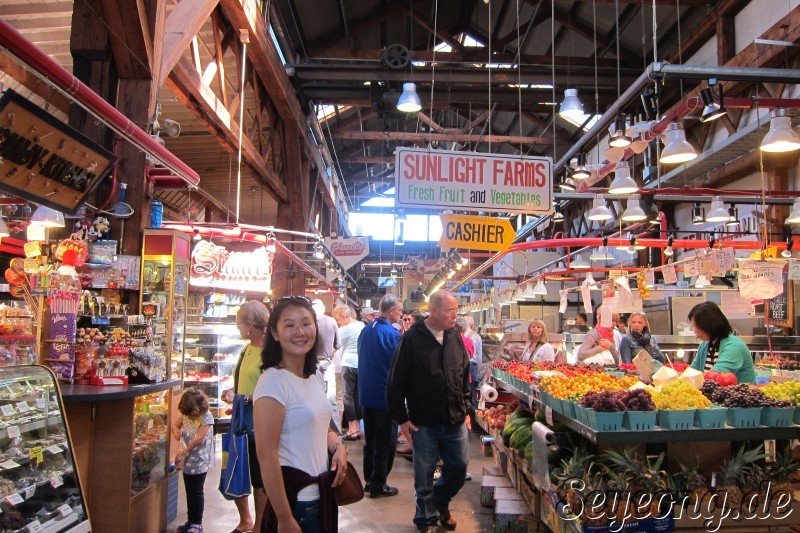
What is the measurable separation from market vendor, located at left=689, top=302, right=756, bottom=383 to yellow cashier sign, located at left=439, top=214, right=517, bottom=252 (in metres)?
2.64

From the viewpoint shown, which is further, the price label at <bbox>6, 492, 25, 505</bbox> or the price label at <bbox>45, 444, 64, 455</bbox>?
the price label at <bbox>45, 444, 64, 455</bbox>

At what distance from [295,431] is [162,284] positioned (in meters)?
3.30

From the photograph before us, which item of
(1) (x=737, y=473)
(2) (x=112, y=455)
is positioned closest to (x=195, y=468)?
(2) (x=112, y=455)

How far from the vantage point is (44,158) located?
351cm

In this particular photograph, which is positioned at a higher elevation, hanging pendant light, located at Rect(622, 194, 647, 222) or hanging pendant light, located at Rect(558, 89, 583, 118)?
hanging pendant light, located at Rect(558, 89, 583, 118)

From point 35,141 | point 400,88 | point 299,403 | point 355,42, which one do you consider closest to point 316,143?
point 355,42

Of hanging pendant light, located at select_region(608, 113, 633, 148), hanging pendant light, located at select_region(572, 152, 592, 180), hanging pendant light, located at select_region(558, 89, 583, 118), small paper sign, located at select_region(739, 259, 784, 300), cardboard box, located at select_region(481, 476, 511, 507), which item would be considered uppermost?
hanging pendant light, located at select_region(558, 89, 583, 118)

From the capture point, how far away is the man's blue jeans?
15.8ft

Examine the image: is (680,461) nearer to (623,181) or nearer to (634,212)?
(623,181)

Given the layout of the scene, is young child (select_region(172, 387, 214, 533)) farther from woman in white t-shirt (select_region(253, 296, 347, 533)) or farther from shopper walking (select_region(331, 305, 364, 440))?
shopper walking (select_region(331, 305, 364, 440))

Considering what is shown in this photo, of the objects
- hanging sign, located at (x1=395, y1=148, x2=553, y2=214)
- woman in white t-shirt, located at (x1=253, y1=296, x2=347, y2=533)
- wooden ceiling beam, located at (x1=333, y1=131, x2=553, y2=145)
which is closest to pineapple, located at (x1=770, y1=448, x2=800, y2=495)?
woman in white t-shirt, located at (x1=253, y1=296, x2=347, y2=533)

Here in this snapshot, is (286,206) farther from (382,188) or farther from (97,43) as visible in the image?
(382,188)

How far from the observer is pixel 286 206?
1175 centimetres

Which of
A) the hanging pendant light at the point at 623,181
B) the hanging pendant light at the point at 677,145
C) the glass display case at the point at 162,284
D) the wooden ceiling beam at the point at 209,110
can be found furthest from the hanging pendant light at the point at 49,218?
the hanging pendant light at the point at 623,181
